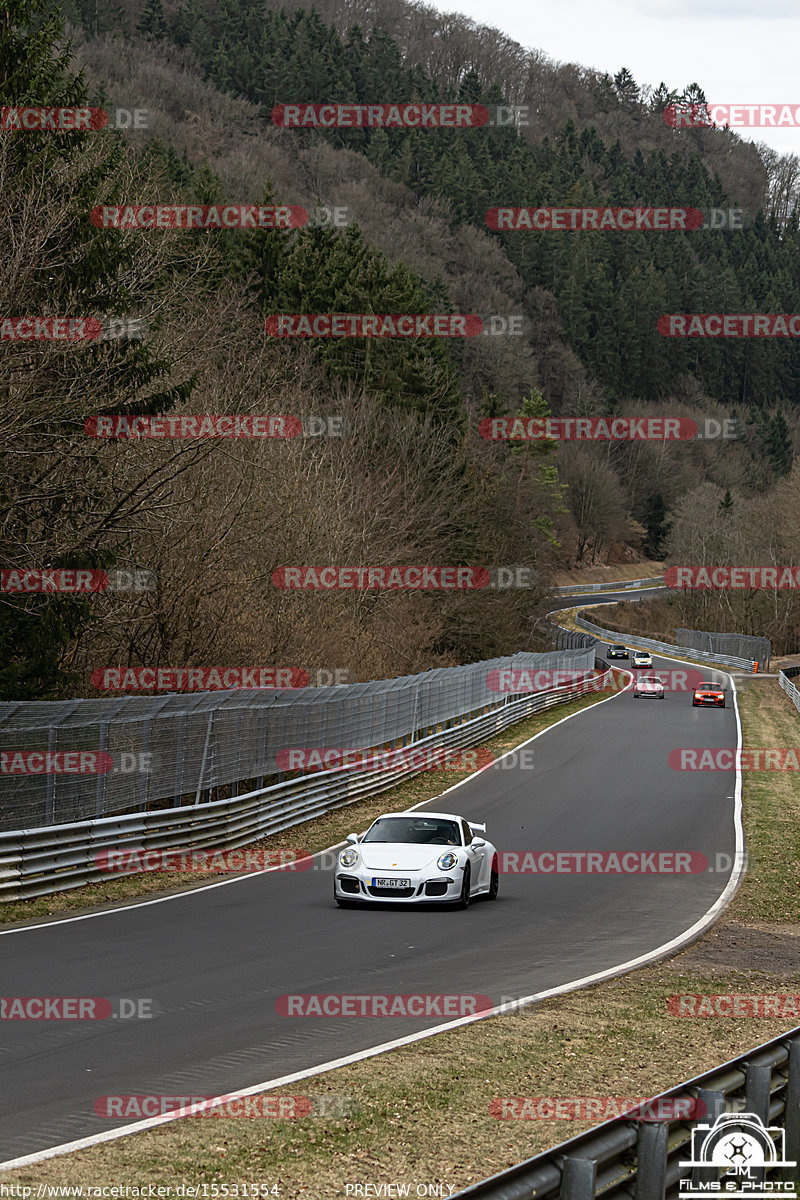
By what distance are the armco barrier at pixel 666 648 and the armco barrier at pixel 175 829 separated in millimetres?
54284

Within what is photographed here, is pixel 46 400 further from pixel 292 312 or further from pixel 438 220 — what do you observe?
pixel 438 220

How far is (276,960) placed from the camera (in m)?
13.1

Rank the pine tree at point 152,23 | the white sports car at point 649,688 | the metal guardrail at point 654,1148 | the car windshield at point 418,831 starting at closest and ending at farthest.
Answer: the metal guardrail at point 654,1148 < the car windshield at point 418,831 < the white sports car at point 649,688 < the pine tree at point 152,23

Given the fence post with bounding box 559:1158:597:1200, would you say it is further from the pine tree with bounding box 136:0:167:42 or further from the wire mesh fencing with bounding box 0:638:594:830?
the pine tree with bounding box 136:0:167:42

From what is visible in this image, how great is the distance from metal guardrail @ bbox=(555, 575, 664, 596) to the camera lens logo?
4910 inches

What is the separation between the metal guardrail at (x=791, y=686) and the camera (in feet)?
194

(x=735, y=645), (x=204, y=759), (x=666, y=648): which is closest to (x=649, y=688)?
(x=735, y=645)

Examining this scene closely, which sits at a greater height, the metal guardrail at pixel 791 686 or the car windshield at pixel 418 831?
the metal guardrail at pixel 791 686

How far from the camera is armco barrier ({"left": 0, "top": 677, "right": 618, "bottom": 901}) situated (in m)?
16.8

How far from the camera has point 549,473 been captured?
124 meters

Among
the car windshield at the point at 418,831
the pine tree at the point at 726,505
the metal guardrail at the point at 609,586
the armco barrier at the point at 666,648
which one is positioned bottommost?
the car windshield at the point at 418,831

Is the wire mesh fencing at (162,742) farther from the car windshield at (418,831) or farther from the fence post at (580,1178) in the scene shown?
the fence post at (580,1178)

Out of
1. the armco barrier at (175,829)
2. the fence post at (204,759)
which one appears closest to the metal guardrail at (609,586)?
the armco barrier at (175,829)

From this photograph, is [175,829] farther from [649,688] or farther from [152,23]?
[152,23]
